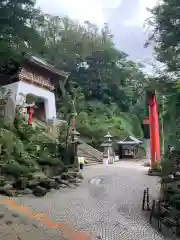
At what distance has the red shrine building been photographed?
24.0 metres

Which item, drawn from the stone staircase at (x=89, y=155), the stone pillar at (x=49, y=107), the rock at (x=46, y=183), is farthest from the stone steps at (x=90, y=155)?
the rock at (x=46, y=183)

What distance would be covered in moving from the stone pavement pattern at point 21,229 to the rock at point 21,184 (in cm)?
381

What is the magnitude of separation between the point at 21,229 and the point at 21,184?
16.1ft

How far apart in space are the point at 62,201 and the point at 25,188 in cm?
Answer: 176

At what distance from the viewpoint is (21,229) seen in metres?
6.90

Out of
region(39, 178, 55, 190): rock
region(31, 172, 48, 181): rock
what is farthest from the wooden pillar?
region(39, 178, 55, 190): rock

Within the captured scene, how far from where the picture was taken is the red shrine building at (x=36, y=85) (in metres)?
24.0

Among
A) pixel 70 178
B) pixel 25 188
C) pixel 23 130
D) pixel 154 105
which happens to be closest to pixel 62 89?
pixel 154 105

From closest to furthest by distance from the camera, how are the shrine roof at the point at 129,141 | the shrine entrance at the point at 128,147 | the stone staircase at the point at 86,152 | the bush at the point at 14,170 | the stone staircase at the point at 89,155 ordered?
the bush at the point at 14,170 < the stone staircase at the point at 86,152 < the stone staircase at the point at 89,155 < the shrine roof at the point at 129,141 < the shrine entrance at the point at 128,147

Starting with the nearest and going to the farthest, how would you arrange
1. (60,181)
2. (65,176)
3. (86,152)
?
(60,181) → (65,176) → (86,152)

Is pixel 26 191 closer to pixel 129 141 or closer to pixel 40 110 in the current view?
pixel 129 141

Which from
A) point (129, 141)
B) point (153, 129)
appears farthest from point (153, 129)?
point (129, 141)

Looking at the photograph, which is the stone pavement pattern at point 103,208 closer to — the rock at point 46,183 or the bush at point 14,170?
the rock at point 46,183

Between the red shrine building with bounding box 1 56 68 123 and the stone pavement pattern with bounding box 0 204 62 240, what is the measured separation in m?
14.9
